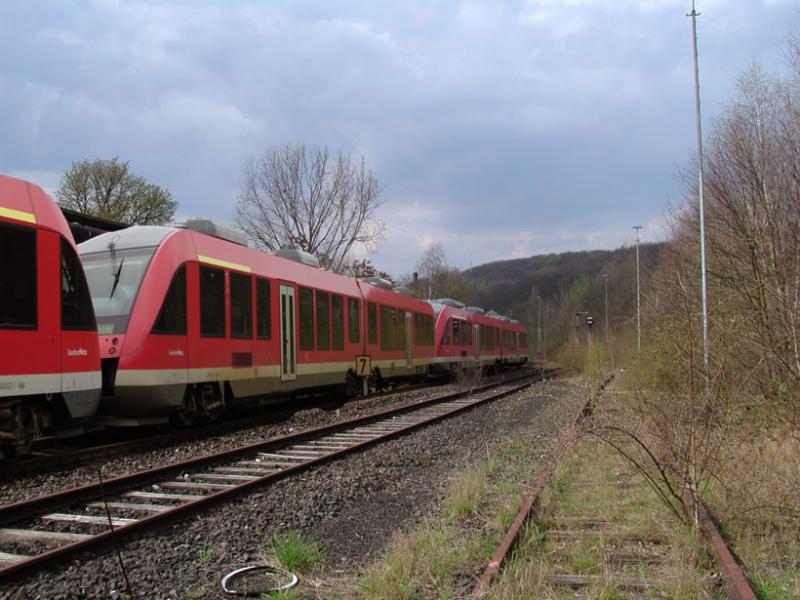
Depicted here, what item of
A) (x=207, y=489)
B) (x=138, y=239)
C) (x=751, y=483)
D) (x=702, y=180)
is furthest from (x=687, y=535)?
(x=702, y=180)

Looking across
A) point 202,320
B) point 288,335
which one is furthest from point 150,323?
point 288,335

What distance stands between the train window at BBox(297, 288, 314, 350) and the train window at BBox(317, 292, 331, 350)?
0.38m

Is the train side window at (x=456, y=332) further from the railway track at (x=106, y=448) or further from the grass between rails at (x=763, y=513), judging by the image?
the grass between rails at (x=763, y=513)

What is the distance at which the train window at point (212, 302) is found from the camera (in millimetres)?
10664

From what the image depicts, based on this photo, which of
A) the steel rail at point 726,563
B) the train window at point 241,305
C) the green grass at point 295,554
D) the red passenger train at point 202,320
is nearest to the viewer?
the steel rail at point 726,563

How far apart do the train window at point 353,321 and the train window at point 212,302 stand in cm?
617

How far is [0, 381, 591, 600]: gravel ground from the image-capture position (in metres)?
4.34

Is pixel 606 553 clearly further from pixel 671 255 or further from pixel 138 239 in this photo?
pixel 671 255

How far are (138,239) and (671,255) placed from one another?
15.6m

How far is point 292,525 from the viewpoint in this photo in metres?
5.91

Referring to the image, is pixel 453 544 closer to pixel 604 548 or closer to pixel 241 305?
pixel 604 548

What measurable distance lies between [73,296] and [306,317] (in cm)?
680

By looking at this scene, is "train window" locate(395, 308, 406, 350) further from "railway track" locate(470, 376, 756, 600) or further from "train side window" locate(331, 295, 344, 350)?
"railway track" locate(470, 376, 756, 600)

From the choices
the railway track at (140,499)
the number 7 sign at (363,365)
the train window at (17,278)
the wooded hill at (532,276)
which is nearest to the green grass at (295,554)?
the railway track at (140,499)
